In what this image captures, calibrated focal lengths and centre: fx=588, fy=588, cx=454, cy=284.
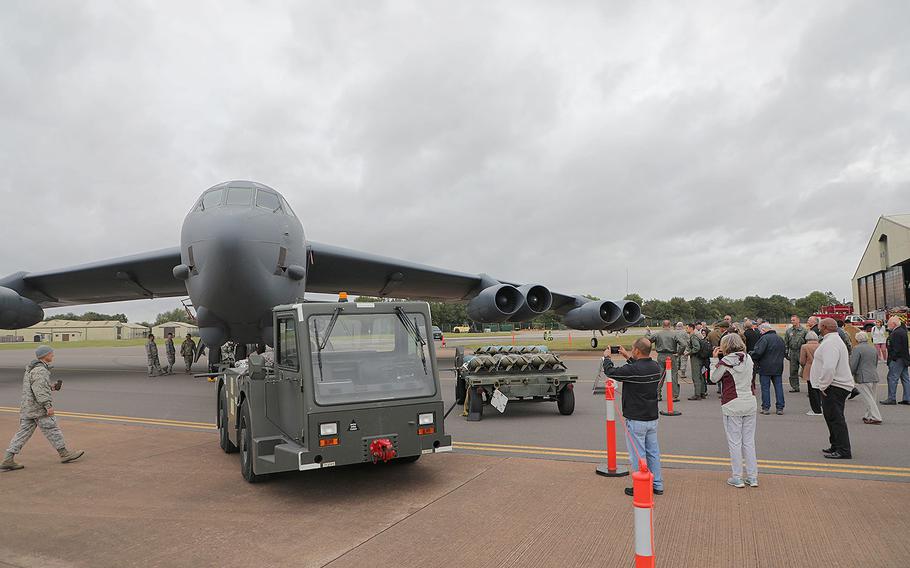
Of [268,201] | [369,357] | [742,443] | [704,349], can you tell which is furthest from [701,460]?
[268,201]

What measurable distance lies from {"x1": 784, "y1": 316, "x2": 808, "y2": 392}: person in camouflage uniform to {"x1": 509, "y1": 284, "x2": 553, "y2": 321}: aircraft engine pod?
932 centimetres

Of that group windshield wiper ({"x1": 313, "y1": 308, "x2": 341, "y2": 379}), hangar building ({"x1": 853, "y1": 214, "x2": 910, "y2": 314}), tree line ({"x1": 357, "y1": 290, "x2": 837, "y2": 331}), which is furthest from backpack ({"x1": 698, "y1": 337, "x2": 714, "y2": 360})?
tree line ({"x1": 357, "y1": 290, "x2": 837, "y2": 331})

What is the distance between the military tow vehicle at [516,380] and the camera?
10141 millimetres

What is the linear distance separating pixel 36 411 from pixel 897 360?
14096 millimetres

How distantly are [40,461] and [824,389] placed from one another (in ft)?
32.9

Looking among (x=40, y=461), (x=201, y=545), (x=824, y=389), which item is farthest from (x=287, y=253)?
(x=824, y=389)

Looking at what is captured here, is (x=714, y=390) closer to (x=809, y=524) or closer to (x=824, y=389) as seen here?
(x=824, y=389)

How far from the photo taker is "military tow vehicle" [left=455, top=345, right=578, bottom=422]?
10.1 meters

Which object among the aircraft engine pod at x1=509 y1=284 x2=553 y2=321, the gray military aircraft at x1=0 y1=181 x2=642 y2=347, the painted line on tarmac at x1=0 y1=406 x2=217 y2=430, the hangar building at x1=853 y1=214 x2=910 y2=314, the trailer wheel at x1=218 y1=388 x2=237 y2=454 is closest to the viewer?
the trailer wheel at x1=218 y1=388 x2=237 y2=454

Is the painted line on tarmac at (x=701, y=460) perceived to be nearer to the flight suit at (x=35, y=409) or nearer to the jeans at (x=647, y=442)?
the jeans at (x=647, y=442)

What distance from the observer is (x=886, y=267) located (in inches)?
2077

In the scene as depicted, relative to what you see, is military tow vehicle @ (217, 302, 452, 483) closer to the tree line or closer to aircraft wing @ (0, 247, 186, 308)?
aircraft wing @ (0, 247, 186, 308)

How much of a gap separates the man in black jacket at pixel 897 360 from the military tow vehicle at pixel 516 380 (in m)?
6.17

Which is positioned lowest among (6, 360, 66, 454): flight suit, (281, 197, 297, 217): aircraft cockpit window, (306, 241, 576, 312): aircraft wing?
(6, 360, 66, 454): flight suit
